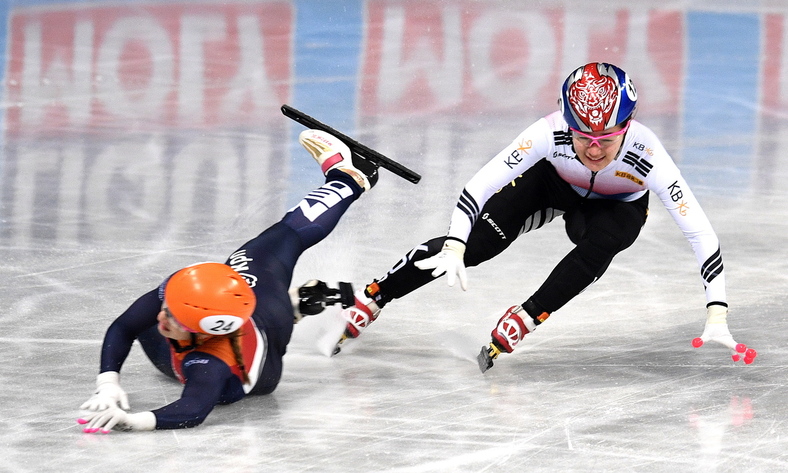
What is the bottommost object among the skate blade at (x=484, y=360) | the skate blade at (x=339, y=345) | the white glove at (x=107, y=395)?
the skate blade at (x=339, y=345)

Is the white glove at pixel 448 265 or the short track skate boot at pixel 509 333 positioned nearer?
the white glove at pixel 448 265

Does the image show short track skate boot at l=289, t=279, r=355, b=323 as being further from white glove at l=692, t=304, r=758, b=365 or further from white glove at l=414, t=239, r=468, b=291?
white glove at l=692, t=304, r=758, b=365

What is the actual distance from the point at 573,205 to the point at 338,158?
3.73 feet

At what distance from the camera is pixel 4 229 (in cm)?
648

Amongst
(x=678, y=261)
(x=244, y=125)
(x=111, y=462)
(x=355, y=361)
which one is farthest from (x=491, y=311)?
(x=244, y=125)

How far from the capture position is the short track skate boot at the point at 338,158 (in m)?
5.35

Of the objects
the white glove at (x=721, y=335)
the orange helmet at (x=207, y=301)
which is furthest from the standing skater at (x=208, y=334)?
the white glove at (x=721, y=335)

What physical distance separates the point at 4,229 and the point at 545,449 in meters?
3.81

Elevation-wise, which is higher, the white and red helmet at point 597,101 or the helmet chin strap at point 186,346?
the white and red helmet at point 597,101

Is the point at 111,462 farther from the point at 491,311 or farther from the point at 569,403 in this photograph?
the point at 491,311

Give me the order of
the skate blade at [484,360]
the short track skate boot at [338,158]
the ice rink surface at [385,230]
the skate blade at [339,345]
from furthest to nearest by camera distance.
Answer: the short track skate boot at [338,158]
the skate blade at [339,345]
the skate blade at [484,360]
the ice rink surface at [385,230]

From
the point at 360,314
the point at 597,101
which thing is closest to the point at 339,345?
the point at 360,314

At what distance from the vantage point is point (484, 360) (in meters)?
4.75

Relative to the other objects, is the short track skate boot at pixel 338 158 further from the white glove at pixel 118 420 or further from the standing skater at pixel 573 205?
the white glove at pixel 118 420
